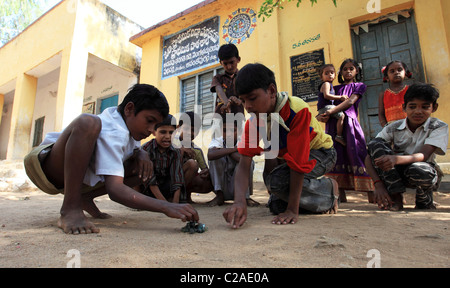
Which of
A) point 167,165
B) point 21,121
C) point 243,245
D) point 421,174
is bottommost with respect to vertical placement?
point 243,245

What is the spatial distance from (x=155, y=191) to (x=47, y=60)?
24.7 feet

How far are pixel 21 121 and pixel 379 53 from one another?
9.61 metres

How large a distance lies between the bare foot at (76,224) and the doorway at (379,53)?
13.7 ft

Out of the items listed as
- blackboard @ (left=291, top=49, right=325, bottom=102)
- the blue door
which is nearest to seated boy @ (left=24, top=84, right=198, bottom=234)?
blackboard @ (left=291, top=49, right=325, bottom=102)

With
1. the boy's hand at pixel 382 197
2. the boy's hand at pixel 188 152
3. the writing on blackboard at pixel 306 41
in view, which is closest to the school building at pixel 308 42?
the writing on blackboard at pixel 306 41

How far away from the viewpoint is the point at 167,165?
106 inches

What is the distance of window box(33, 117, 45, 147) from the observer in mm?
10955

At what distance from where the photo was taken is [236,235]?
1327 mm

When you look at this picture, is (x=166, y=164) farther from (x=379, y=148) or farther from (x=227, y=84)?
(x=379, y=148)

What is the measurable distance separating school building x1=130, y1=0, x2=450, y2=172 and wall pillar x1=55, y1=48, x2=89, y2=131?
2028mm

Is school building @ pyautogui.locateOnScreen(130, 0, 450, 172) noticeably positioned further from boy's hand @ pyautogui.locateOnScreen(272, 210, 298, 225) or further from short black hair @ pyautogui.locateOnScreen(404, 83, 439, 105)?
boy's hand @ pyautogui.locateOnScreen(272, 210, 298, 225)

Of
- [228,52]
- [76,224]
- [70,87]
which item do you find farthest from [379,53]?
[70,87]

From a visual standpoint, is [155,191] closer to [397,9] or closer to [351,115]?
[351,115]
